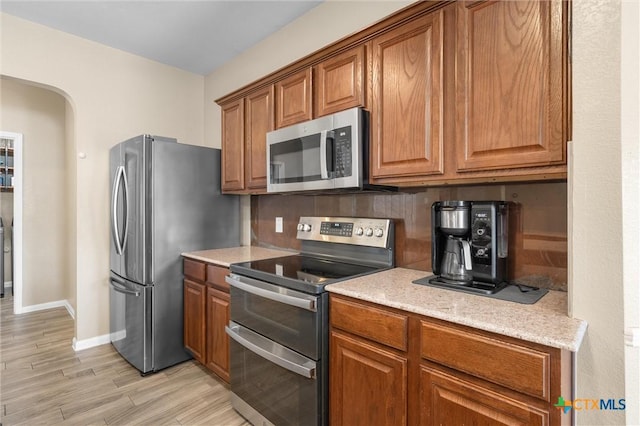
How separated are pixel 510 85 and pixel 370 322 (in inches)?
42.8

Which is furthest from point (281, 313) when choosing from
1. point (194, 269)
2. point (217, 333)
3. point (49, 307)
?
point (49, 307)

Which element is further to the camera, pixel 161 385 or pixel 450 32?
pixel 161 385

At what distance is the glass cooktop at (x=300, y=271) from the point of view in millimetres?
1604

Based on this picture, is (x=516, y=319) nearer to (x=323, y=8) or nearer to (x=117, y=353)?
(x=323, y=8)

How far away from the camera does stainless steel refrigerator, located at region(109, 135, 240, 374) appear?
2471mm

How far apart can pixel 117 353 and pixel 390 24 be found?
3.29m

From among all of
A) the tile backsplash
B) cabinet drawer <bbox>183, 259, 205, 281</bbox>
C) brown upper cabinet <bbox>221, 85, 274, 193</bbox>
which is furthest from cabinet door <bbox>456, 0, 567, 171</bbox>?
cabinet drawer <bbox>183, 259, 205, 281</bbox>

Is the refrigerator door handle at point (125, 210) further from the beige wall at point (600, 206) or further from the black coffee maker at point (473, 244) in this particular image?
the beige wall at point (600, 206)

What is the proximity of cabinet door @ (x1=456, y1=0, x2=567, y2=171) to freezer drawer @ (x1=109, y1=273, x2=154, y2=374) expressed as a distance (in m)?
2.41

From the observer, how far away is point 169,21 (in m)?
2.62

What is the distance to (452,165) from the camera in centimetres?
143

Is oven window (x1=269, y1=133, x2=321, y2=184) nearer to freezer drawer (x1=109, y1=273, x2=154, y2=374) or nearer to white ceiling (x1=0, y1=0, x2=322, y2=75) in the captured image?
white ceiling (x1=0, y1=0, x2=322, y2=75)

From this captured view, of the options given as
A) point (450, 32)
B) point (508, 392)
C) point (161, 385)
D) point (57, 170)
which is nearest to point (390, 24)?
point (450, 32)

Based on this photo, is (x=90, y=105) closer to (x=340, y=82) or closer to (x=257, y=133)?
(x=257, y=133)
